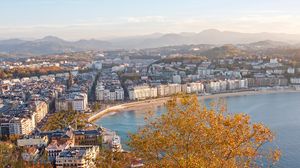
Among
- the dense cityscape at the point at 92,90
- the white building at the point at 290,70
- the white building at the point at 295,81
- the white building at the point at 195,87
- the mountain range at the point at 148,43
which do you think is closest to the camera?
the dense cityscape at the point at 92,90

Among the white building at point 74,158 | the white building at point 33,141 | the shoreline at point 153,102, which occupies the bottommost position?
the shoreline at point 153,102

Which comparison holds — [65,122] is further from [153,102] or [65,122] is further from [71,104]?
[153,102]

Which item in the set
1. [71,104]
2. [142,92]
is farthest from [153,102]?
[71,104]

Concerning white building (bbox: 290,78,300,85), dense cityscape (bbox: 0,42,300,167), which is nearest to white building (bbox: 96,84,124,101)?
dense cityscape (bbox: 0,42,300,167)

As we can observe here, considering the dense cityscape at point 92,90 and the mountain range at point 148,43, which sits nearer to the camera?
the dense cityscape at point 92,90

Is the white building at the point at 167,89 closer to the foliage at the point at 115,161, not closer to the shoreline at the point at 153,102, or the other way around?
the shoreline at the point at 153,102

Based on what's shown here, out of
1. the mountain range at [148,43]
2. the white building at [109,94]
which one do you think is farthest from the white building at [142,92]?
the mountain range at [148,43]

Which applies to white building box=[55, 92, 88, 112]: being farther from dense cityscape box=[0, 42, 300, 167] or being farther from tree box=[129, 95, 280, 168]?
tree box=[129, 95, 280, 168]
